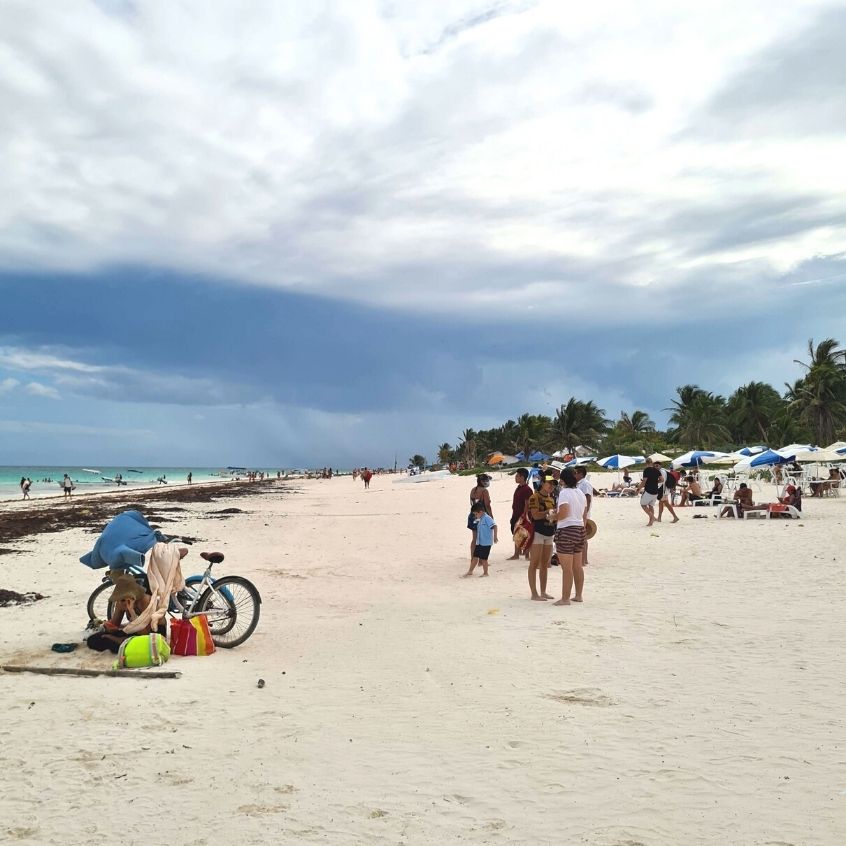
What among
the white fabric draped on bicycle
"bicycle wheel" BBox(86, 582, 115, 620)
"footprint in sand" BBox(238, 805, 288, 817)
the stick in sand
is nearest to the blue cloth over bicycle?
the white fabric draped on bicycle

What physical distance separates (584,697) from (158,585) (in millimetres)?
4261

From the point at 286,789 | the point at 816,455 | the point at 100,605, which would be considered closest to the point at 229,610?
the point at 100,605

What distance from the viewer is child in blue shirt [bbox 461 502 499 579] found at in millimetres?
12109

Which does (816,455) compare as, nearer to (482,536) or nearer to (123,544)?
(482,536)

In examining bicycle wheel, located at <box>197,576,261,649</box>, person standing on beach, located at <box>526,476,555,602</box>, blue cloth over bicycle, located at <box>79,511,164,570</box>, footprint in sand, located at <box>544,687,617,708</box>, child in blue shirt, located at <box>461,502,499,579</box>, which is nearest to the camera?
footprint in sand, located at <box>544,687,617,708</box>

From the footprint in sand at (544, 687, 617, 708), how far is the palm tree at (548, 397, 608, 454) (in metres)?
66.3

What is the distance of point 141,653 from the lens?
21.8 feet

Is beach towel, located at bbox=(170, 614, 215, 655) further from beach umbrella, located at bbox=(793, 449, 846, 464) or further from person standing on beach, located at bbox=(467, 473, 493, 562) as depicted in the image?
beach umbrella, located at bbox=(793, 449, 846, 464)

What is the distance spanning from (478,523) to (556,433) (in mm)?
62922

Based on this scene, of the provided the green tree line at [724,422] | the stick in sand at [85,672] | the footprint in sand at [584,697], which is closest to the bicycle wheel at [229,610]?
the stick in sand at [85,672]

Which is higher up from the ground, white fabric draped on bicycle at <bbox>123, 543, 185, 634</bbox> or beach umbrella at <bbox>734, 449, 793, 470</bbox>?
beach umbrella at <bbox>734, 449, 793, 470</bbox>

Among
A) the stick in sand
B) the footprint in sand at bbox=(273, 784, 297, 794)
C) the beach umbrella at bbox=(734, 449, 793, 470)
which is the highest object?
the beach umbrella at bbox=(734, 449, 793, 470)

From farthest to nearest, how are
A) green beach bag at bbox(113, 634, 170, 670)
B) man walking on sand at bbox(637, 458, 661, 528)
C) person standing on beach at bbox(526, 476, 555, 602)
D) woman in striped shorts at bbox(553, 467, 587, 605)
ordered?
man walking on sand at bbox(637, 458, 661, 528)
person standing on beach at bbox(526, 476, 555, 602)
woman in striped shorts at bbox(553, 467, 587, 605)
green beach bag at bbox(113, 634, 170, 670)

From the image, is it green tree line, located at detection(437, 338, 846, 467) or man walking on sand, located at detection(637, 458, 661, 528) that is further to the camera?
green tree line, located at detection(437, 338, 846, 467)
